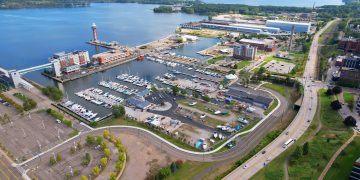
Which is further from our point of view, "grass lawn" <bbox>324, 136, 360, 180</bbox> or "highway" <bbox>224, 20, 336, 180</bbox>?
"highway" <bbox>224, 20, 336, 180</bbox>

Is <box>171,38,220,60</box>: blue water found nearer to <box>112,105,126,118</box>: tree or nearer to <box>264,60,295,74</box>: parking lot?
<box>264,60,295,74</box>: parking lot

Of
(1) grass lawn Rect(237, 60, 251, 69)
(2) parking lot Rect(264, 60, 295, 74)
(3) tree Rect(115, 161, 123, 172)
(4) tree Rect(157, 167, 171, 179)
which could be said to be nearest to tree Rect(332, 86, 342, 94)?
(2) parking lot Rect(264, 60, 295, 74)

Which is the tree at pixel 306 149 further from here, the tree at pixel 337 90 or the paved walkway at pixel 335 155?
the tree at pixel 337 90

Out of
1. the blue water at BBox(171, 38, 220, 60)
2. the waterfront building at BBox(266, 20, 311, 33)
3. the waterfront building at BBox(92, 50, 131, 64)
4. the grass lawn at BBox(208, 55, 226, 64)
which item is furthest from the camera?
the waterfront building at BBox(266, 20, 311, 33)

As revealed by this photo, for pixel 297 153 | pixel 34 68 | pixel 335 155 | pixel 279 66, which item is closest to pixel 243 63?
pixel 279 66

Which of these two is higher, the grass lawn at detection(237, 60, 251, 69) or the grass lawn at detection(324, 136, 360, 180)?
the grass lawn at detection(237, 60, 251, 69)

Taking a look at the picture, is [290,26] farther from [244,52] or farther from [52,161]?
[52,161]

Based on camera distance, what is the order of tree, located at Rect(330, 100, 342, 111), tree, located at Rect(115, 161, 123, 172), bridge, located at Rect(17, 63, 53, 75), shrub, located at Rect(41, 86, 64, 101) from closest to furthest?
1. tree, located at Rect(115, 161, 123, 172)
2. tree, located at Rect(330, 100, 342, 111)
3. shrub, located at Rect(41, 86, 64, 101)
4. bridge, located at Rect(17, 63, 53, 75)

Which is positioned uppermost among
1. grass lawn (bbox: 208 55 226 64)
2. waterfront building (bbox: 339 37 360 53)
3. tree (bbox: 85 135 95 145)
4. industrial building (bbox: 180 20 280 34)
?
industrial building (bbox: 180 20 280 34)
